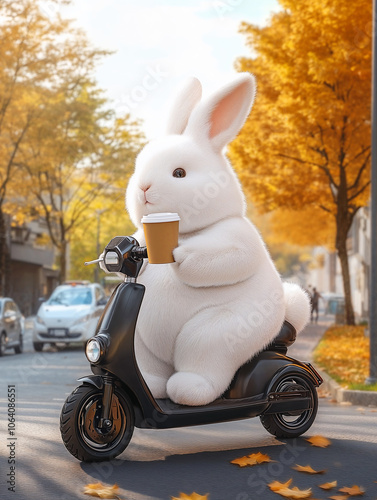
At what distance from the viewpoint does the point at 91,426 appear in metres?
5.29

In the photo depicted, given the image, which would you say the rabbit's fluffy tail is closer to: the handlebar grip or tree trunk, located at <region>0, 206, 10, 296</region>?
the handlebar grip

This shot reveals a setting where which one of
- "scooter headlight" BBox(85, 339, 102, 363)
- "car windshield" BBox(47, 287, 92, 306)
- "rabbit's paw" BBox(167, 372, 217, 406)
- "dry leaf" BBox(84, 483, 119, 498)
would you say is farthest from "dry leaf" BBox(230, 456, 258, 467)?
"car windshield" BBox(47, 287, 92, 306)

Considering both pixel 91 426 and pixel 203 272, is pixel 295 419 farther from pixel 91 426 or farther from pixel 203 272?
pixel 91 426

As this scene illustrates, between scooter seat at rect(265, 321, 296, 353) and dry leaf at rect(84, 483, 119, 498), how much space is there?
189 cm

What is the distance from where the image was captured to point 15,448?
5895 mm

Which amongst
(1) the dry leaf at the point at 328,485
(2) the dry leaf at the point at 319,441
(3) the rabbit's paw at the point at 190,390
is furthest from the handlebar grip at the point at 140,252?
(2) the dry leaf at the point at 319,441

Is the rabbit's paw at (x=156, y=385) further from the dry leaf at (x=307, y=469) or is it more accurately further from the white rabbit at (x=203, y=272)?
the dry leaf at (x=307, y=469)

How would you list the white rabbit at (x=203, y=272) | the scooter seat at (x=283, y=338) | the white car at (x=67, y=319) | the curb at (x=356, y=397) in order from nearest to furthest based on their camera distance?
the white rabbit at (x=203, y=272) → the scooter seat at (x=283, y=338) → the curb at (x=356, y=397) → the white car at (x=67, y=319)

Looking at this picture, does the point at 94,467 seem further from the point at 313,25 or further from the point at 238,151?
the point at 238,151

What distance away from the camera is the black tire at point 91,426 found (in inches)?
205

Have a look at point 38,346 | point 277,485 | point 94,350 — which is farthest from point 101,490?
point 38,346

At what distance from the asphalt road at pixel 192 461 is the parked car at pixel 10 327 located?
394 inches

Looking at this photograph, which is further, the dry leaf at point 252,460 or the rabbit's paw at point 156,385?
the rabbit's paw at point 156,385

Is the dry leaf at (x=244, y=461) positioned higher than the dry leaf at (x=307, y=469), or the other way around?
the dry leaf at (x=244, y=461)
